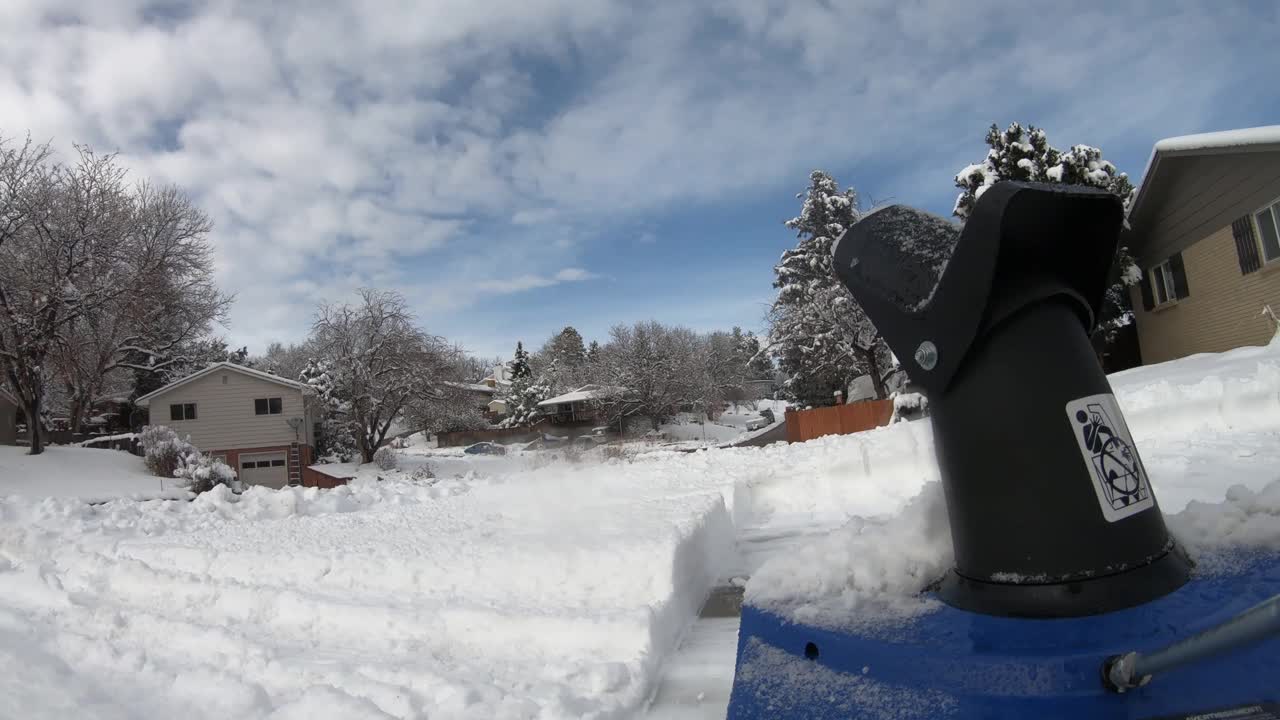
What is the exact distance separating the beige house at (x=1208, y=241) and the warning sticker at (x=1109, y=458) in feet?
43.8

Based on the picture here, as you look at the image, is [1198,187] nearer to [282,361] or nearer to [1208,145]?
[1208,145]

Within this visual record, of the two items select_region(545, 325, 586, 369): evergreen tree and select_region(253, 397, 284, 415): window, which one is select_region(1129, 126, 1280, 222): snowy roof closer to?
select_region(253, 397, 284, 415): window

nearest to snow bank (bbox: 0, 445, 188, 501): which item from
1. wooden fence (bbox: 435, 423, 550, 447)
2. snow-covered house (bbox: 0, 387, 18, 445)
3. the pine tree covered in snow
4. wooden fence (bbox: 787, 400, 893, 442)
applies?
snow-covered house (bbox: 0, 387, 18, 445)

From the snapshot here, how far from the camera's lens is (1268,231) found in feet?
40.9

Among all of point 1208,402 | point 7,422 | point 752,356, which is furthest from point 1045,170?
point 7,422

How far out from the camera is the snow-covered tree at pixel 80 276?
2114 centimetres

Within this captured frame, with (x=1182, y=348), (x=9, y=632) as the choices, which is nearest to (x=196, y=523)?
(x=9, y=632)

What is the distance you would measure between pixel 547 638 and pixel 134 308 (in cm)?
2621

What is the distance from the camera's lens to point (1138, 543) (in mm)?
1278

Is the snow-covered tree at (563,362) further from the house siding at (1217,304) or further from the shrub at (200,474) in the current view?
the house siding at (1217,304)

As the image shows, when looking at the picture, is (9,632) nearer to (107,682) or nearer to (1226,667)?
(107,682)

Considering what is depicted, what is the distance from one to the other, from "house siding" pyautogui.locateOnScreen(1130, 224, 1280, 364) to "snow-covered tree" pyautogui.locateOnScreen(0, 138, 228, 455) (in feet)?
91.6

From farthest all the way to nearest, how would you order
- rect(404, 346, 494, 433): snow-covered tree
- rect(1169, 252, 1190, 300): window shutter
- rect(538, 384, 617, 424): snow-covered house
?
rect(538, 384, 617, 424): snow-covered house
rect(404, 346, 494, 433): snow-covered tree
rect(1169, 252, 1190, 300): window shutter

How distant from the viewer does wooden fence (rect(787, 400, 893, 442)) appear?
22.4 meters
